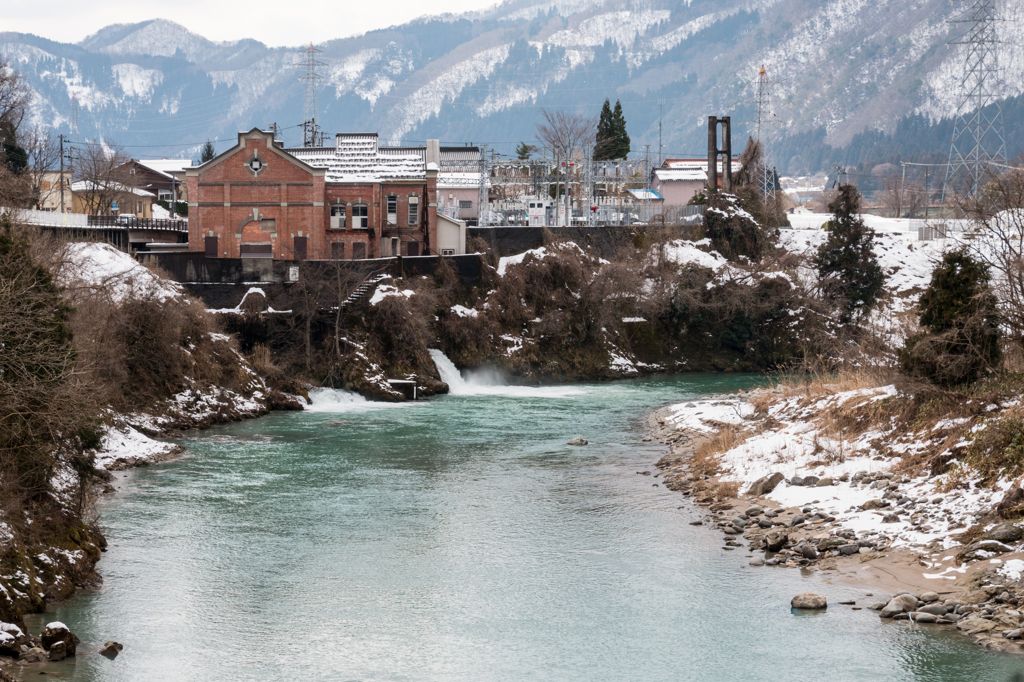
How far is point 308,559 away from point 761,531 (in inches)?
466

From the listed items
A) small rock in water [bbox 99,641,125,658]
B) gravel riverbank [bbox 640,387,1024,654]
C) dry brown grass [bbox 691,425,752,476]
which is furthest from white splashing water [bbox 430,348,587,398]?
small rock in water [bbox 99,641,125,658]

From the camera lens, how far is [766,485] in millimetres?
30422

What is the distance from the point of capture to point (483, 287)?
67.6 m

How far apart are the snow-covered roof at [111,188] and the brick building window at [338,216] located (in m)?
30.7

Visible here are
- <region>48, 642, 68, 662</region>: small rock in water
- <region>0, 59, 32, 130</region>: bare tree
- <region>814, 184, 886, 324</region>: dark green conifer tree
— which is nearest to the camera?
<region>48, 642, 68, 662</region>: small rock in water

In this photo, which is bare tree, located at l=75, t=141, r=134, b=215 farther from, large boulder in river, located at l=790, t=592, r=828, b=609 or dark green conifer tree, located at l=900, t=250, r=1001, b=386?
large boulder in river, located at l=790, t=592, r=828, b=609

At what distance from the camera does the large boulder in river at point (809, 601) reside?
70.7ft

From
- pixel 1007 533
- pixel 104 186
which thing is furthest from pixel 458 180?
pixel 1007 533

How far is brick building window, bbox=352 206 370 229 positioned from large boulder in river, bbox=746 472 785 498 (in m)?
40.9

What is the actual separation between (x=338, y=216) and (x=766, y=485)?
42.1 metres

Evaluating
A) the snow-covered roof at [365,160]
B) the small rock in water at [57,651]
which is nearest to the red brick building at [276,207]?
the snow-covered roof at [365,160]

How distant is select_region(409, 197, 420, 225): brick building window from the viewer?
6794 cm

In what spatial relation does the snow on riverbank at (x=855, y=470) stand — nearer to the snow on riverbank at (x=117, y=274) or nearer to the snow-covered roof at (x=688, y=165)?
the snow on riverbank at (x=117, y=274)

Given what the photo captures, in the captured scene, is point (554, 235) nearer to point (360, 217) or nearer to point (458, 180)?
point (360, 217)
